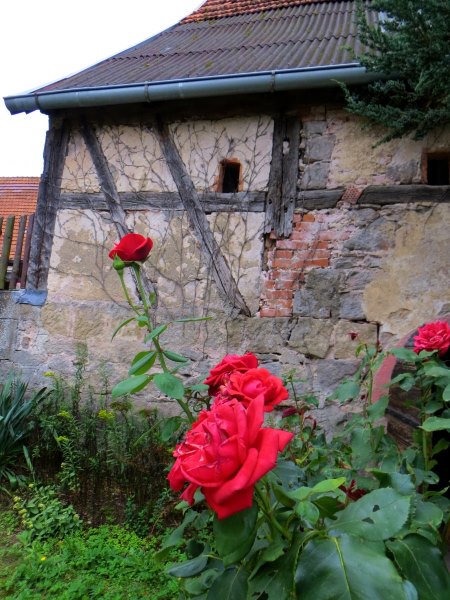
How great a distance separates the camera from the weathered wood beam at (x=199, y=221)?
3.89m

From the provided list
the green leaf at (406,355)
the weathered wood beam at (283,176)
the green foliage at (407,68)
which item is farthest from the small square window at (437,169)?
the green leaf at (406,355)

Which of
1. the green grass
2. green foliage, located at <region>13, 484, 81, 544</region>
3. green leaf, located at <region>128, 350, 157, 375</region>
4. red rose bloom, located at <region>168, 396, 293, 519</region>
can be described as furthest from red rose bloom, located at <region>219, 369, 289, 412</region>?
green foliage, located at <region>13, 484, 81, 544</region>

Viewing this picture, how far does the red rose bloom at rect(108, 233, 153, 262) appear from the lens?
146 cm

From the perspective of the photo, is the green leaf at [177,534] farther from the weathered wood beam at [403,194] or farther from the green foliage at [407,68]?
the weathered wood beam at [403,194]

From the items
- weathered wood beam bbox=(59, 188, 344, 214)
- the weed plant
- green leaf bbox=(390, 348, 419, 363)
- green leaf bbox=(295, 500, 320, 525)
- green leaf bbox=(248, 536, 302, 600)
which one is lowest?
the weed plant

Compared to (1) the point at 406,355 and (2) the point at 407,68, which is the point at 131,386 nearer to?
(1) the point at 406,355

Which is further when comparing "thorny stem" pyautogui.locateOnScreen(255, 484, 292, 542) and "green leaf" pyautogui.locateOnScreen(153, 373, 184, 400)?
"green leaf" pyautogui.locateOnScreen(153, 373, 184, 400)

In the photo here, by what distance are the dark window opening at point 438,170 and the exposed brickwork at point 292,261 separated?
0.96m

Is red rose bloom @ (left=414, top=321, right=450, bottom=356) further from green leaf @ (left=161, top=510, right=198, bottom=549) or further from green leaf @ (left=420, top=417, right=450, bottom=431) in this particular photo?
green leaf @ (left=161, top=510, right=198, bottom=549)

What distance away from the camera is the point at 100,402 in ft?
12.9

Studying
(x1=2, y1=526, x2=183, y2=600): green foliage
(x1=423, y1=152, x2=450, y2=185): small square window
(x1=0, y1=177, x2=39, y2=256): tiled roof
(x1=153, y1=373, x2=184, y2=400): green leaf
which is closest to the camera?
(x1=153, y1=373, x2=184, y2=400): green leaf

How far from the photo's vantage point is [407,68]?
308 centimetres

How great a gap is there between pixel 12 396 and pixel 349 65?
12.4 feet

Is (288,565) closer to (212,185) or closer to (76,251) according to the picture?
(212,185)
